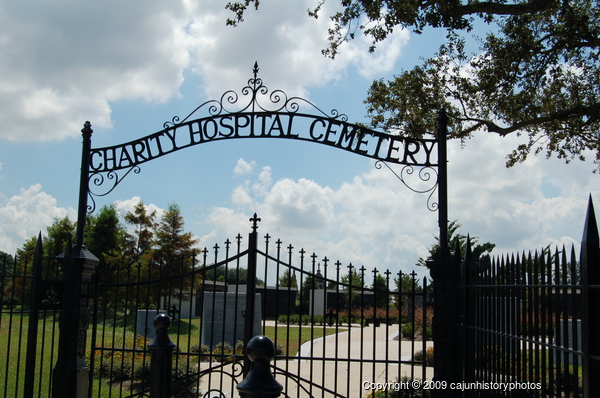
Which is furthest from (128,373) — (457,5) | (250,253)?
(457,5)

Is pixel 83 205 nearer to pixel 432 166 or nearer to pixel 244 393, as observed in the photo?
pixel 432 166

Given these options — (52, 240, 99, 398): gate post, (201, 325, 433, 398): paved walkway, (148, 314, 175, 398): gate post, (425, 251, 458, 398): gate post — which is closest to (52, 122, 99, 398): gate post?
A: (52, 240, 99, 398): gate post

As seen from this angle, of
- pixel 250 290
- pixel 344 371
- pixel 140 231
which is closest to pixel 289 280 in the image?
pixel 250 290

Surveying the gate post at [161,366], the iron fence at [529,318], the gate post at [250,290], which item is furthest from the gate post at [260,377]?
the gate post at [250,290]

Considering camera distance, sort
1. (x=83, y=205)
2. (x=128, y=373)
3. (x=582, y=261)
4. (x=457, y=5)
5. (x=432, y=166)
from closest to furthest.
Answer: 1. (x=582, y=261)
2. (x=432, y=166)
3. (x=83, y=205)
4. (x=457, y=5)
5. (x=128, y=373)

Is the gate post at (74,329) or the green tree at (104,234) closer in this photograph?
the gate post at (74,329)

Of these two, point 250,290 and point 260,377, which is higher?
point 250,290

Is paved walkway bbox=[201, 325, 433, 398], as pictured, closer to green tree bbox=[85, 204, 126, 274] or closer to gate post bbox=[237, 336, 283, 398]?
gate post bbox=[237, 336, 283, 398]

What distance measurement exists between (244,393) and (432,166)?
4510 millimetres

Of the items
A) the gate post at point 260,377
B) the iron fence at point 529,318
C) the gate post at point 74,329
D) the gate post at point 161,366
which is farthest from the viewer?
the gate post at point 74,329

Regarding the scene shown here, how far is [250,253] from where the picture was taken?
662cm

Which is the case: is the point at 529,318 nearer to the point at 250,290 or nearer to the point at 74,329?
the point at 250,290

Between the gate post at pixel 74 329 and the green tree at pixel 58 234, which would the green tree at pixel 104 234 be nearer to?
the green tree at pixel 58 234

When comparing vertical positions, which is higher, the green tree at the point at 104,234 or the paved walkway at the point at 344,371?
the green tree at the point at 104,234
